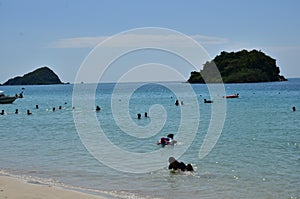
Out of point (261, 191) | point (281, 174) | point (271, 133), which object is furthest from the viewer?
point (271, 133)

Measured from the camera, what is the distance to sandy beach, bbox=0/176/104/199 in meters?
14.4

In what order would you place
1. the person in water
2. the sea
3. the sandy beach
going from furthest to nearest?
1. the person in water
2. the sea
3. the sandy beach

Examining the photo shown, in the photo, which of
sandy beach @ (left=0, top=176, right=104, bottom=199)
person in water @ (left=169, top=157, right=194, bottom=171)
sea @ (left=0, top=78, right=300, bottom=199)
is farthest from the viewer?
person in water @ (left=169, top=157, right=194, bottom=171)

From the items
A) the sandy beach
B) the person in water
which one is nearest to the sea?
the person in water

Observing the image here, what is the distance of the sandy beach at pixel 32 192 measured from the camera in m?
14.4

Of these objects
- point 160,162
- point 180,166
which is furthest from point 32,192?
point 160,162

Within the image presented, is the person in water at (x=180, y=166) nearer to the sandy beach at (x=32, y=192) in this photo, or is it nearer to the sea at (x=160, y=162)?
the sea at (x=160, y=162)

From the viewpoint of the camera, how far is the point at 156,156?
24688 mm

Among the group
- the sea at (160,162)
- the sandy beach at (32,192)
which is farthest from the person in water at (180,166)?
the sandy beach at (32,192)

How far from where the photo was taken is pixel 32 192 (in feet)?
49.3

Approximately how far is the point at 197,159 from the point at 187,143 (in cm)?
685

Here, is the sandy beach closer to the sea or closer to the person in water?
the sea

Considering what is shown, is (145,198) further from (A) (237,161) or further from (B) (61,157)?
(B) (61,157)

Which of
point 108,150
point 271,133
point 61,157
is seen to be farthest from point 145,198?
point 271,133
